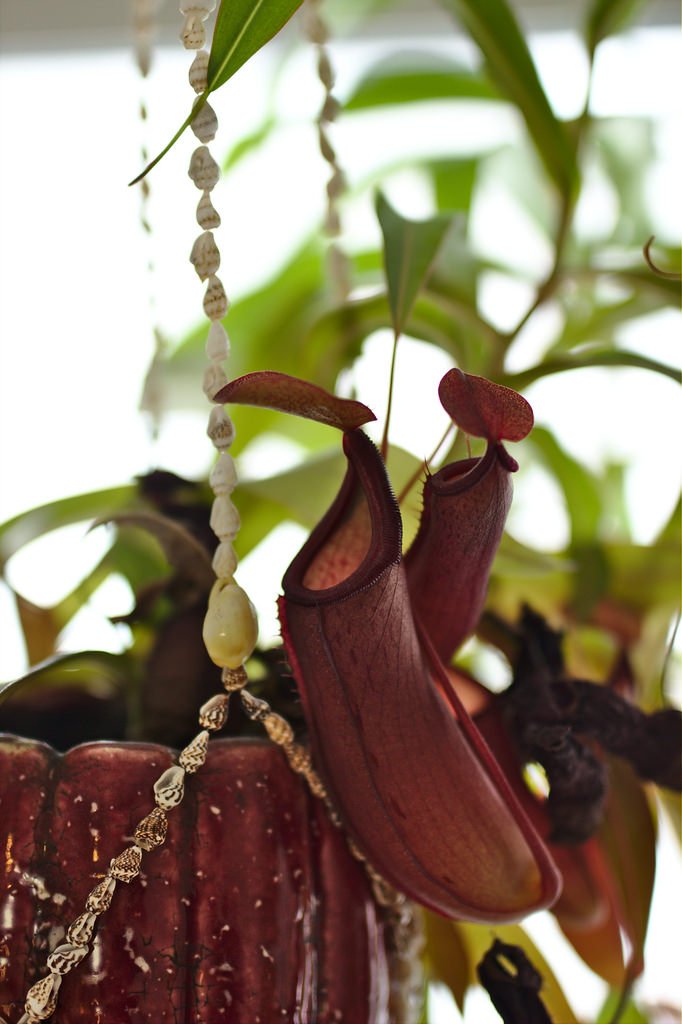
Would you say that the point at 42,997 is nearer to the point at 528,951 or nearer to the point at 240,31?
the point at 528,951

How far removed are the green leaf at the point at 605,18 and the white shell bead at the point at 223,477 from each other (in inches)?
17.4

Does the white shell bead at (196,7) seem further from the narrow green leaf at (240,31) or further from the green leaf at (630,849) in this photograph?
the green leaf at (630,849)

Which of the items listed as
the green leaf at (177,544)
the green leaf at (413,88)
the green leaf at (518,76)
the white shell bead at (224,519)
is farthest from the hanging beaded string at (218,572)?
the green leaf at (413,88)

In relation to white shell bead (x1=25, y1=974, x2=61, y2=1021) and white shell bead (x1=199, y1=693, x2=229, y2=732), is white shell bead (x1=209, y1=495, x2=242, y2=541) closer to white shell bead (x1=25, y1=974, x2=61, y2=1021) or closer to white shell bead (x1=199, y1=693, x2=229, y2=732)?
white shell bead (x1=199, y1=693, x2=229, y2=732)

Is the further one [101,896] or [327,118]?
[327,118]

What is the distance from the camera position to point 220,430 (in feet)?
1.32

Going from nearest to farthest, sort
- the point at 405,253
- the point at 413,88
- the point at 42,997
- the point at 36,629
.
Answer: the point at 42,997 → the point at 405,253 → the point at 36,629 → the point at 413,88

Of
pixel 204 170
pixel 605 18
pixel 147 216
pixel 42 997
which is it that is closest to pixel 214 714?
pixel 42 997

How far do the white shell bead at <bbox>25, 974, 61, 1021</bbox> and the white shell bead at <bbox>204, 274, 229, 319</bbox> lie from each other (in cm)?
28

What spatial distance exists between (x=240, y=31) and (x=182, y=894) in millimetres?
355

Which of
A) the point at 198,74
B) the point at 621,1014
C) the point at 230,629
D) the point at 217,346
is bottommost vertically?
the point at 621,1014

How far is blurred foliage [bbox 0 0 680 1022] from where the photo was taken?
516 millimetres

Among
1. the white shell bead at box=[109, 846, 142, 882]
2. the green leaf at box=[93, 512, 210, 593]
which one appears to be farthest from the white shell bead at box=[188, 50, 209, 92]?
the white shell bead at box=[109, 846, 142, 882]

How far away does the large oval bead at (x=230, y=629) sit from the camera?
1.28ft
